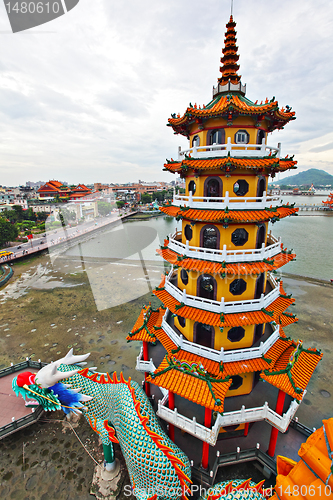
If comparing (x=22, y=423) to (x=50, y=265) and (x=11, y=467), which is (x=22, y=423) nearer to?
(x=11, y=467)

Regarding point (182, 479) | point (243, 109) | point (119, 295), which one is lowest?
point (119, 295)

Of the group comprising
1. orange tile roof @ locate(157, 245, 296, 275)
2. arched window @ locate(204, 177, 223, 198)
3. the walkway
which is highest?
arched window @ locate(204, 177, 223, 198)

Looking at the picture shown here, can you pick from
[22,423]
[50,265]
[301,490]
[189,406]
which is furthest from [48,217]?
[301,490]

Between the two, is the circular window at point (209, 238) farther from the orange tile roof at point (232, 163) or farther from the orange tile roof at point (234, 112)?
the orange tile roof at point (234, 112)

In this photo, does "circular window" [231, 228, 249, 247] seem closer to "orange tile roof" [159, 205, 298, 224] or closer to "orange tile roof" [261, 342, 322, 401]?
"orange tile roof" [159, 205, 298, 224]

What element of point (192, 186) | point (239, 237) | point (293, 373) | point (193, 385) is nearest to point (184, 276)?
point (239, 237)

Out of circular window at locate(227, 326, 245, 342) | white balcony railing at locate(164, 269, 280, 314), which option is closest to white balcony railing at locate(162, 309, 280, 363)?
circular window at locate(227, 326, 245, 342)
